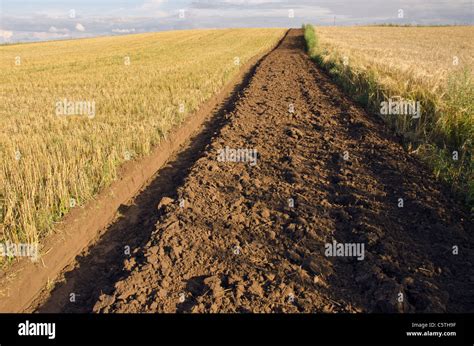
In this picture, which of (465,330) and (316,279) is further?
(316,279)

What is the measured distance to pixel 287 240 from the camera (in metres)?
4.19

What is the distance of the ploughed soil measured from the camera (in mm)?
3352

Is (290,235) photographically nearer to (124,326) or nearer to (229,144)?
(124,326)

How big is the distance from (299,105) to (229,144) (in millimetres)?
3696

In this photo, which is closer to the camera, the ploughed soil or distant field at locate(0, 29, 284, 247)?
the ploughed soil

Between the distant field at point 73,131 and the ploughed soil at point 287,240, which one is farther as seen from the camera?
the distant field at point 73,131

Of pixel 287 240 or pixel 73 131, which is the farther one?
pixel 73 131

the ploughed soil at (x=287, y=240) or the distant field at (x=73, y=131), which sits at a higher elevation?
the distant field at (x=73, y=131)

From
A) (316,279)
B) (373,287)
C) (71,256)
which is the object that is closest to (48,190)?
(71,256)

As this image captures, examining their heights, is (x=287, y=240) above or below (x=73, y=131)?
below

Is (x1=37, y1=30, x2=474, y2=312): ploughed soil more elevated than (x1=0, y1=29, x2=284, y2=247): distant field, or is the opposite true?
(x1=0, y1=29, x2=284, y2=247): distant field

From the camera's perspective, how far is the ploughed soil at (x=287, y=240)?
132 inches

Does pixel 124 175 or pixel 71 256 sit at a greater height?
pixel 124 175

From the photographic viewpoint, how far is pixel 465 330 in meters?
3.00
